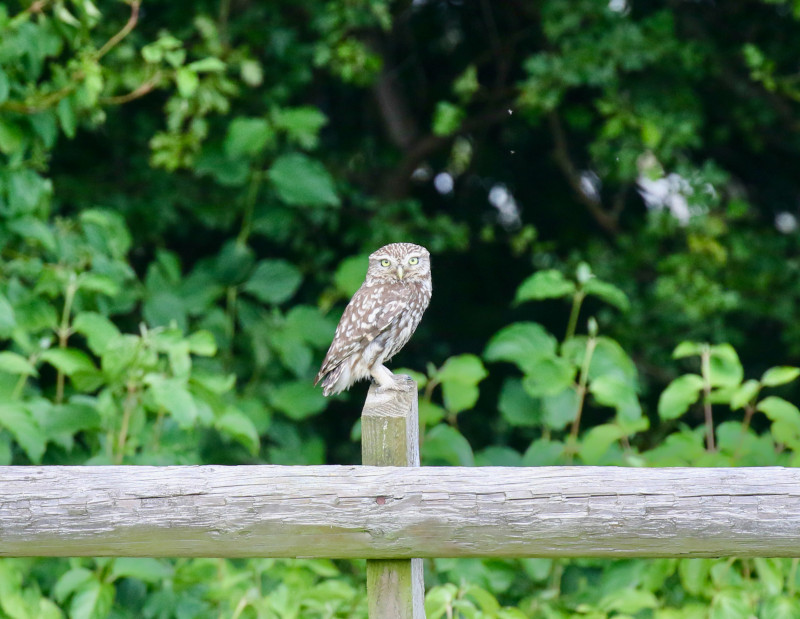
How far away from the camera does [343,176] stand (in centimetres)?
538

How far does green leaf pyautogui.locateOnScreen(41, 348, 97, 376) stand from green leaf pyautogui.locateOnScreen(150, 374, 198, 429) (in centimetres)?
32

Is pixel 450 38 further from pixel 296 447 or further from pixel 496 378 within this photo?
pixel 296 447

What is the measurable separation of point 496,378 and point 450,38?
2029 millimetres

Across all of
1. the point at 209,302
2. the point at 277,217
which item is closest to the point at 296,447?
the point at 209,302

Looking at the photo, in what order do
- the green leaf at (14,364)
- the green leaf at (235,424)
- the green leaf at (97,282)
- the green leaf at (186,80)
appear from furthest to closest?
the green leaf at (97,282) < the green leaf at (186,80) < the green leaf at (235,424) < the green leaf at (14,364)

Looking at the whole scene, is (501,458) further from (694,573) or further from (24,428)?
(24,428)

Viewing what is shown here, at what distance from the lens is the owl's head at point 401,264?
3.13 metres

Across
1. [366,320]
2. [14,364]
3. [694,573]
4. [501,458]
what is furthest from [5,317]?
[694,573]

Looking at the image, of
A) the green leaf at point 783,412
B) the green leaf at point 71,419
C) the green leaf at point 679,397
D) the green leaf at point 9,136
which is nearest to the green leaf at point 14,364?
the green leaf at point 71,419

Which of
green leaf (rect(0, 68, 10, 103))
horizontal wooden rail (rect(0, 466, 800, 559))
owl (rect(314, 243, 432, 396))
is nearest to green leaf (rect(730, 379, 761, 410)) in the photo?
owl (rect(314, 243, 432, 396))

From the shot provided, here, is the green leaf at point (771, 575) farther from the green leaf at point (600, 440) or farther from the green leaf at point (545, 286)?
the green leaf at point (545, 286)

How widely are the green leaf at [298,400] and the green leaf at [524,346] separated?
129cm

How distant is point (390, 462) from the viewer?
6.89 feet

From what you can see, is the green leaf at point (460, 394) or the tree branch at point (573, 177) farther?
the tree branch at point (573, 177)
